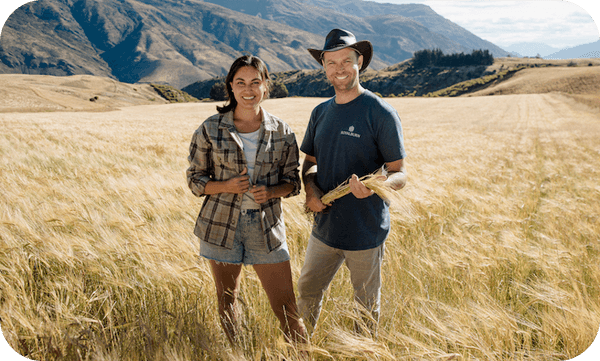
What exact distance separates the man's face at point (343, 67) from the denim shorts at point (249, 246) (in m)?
0.99

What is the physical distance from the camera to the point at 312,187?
7.26 ft

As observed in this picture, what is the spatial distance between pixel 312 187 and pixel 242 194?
507mm

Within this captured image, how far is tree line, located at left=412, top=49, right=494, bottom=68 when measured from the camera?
12850 centimetres

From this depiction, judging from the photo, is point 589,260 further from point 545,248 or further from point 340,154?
point 340,154

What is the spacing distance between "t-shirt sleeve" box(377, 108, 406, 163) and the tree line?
504ft

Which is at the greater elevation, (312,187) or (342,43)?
(342,43)

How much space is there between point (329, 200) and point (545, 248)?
238cm

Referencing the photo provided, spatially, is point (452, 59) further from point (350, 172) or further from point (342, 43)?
point (350, 172)

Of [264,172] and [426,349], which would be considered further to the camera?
[264,172]

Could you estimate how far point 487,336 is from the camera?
1719 mm

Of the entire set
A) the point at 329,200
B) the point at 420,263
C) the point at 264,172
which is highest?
the point at 264,172

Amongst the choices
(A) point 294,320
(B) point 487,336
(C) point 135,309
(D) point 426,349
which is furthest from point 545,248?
(C) point 135,309

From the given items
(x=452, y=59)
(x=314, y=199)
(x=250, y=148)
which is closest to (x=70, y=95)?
(x=250, y=148)

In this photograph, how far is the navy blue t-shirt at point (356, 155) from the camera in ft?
6.56
